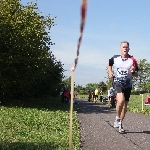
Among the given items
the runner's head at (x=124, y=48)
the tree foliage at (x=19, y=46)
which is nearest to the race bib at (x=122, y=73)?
the runner's head at (x=124, y=48)

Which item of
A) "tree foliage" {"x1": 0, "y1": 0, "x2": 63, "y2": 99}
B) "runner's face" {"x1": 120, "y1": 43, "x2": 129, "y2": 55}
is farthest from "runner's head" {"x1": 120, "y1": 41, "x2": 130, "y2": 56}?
"tree foliage" {"x1": 0, "y1": 0, "x2": 63, "y2": 99}

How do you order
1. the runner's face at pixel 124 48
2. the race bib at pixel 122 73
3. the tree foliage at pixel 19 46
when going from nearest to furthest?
the runner's face at pixel 124 48 < the race bib at pixel 122 73 < the tree foliage at pixel 19 46

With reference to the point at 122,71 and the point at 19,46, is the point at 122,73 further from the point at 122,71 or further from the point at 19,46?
the point at 19,46

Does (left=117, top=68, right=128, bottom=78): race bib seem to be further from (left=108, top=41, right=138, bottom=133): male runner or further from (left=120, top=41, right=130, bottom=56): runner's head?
(left=120, top=41, right=130, bottom=56): runner's head

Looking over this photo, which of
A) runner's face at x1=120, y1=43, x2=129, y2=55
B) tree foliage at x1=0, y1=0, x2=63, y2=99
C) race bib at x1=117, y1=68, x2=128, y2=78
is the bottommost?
race bib at x1=117, y1=68, x2=128, y2=78

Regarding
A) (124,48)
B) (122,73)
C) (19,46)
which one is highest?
(19,46)

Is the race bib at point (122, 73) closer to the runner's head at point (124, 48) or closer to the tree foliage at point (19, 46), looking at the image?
the runner's head at point (124, 48)

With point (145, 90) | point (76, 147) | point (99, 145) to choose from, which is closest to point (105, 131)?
point (99, 145)

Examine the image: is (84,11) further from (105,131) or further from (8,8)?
(8,8)

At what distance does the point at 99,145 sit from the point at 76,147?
589 mm

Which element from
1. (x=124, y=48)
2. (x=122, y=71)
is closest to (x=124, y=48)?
(x=124, y=48)

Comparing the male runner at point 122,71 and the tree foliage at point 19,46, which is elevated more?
the tree foliage at point 19,46

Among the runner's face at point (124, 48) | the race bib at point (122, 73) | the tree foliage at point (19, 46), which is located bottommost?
the race bib at point (122, 73)

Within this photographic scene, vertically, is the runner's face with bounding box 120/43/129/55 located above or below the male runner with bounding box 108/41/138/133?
above
